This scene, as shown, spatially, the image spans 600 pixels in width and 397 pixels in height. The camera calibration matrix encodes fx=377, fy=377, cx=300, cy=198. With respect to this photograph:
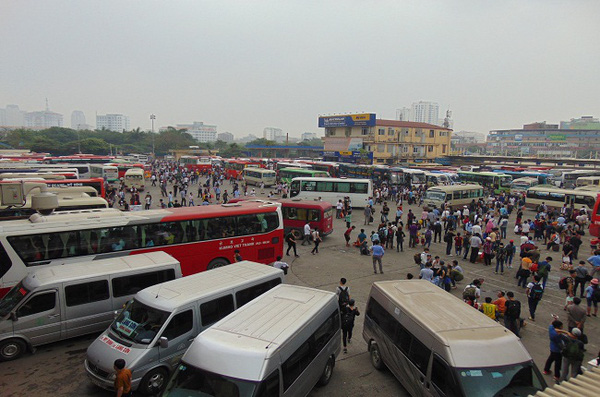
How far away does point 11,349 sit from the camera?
319 inches

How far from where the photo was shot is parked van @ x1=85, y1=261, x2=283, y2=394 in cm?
689

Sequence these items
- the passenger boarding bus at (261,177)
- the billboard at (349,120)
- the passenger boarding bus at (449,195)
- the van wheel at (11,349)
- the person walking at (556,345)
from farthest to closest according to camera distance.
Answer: the billboard at (349,120)
the passenger boarding bus at (261,177)
the passenger boarding bus at (449,195)
the van wheel at (11,349)
the person walking at (556,345)

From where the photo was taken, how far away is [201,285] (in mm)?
→ 8203

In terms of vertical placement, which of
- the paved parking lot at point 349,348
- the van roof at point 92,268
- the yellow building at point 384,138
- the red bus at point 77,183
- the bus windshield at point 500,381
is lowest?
the paved parking lot at point 349,348

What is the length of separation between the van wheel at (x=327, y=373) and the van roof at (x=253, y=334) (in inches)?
48.8

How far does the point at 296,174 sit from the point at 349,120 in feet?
104

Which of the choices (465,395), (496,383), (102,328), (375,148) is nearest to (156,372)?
(102,328)

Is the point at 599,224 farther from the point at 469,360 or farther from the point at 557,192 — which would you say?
the point at 469,360

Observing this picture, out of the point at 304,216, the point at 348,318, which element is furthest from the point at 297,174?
the point at 348,318

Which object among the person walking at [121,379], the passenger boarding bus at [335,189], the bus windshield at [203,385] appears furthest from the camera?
the passenger boarding bus at [335,189]

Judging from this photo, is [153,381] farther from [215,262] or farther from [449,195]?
[449,195]

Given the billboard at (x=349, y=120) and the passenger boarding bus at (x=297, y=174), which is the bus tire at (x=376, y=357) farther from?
the billboard at (x=349, y=120)

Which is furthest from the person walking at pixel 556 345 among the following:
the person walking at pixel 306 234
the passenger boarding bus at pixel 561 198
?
the passenger boarding bus at pixel 561 198

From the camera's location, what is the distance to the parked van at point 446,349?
561 cm
